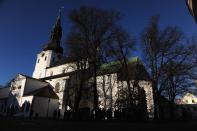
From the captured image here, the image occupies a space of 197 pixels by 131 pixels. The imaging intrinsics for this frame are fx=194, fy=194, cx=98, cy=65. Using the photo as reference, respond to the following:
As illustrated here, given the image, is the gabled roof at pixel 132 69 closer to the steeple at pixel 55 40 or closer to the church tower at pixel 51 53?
the church tower at pixel 51 53

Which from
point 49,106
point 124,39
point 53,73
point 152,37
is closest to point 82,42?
point 124,39

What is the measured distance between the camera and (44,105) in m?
41.9

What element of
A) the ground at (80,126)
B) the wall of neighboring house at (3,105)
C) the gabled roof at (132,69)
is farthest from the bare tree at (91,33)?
the wall of neighboring house at (3,105)

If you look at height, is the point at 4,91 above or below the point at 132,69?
below

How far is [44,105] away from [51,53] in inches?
785

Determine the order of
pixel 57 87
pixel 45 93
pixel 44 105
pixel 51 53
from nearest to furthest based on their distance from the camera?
1. pixel 44 105
2. pixel 45 93
3. pixel 57 87
4. pixel 51 53

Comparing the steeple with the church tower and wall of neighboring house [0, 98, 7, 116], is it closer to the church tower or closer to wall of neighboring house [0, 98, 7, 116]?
the church tower

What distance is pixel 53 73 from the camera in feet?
178

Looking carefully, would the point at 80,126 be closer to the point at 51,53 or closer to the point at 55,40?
the point at 51,53

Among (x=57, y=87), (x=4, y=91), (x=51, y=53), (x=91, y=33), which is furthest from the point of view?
(x=51, y=53)

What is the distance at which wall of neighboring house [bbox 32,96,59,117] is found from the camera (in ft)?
133

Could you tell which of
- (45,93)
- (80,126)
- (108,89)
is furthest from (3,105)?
(80,126)

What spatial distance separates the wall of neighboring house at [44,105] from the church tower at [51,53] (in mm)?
15408

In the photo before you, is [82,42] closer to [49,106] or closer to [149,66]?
[149,66]
